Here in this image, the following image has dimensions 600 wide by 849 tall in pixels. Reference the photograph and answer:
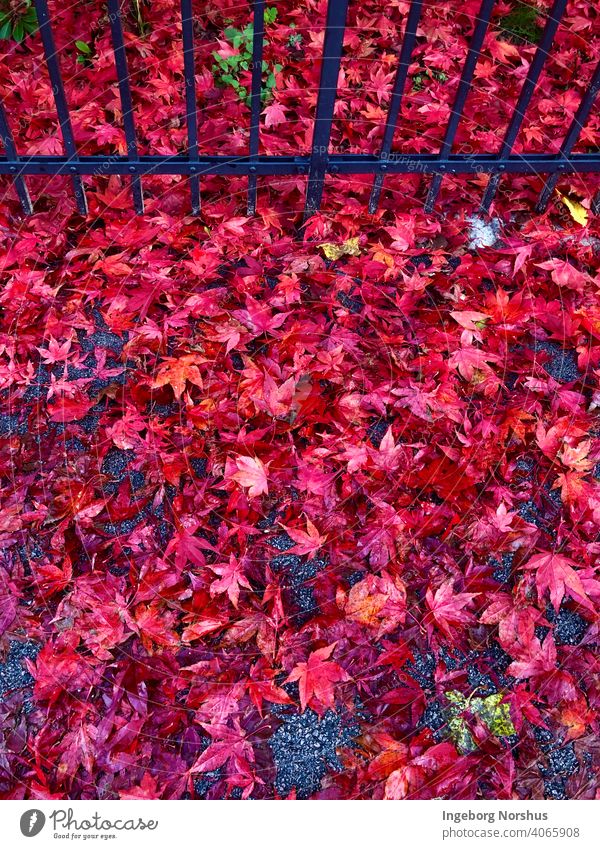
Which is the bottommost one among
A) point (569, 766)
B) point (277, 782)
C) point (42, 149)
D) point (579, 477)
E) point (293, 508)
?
point (277, 782)

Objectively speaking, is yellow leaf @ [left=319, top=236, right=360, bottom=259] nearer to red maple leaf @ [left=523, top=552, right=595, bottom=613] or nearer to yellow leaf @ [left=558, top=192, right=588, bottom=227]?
yellow leaf @ [left=558, top=192, right=588, bottom=227]

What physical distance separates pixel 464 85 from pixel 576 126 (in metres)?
0.62

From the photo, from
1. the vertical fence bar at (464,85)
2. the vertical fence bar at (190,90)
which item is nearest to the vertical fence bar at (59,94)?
the vertical fence bar at (190,90)

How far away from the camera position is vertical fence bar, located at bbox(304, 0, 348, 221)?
2.95m

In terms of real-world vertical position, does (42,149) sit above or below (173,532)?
above

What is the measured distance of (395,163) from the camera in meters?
3.32

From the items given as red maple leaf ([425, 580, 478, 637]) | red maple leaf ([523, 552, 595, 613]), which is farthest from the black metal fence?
red maple leaf ([425, 580, 478, 637])

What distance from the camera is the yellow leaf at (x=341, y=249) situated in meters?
3.44

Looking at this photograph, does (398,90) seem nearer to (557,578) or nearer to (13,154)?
(13,154)

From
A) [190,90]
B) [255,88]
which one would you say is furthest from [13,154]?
[255,88]

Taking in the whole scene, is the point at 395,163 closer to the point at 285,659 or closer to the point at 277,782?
the point at 285,659

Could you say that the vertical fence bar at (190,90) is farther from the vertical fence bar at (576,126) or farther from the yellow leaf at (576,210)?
the yellow leaf at (576,210)

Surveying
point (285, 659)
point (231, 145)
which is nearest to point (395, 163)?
point (231, 145)

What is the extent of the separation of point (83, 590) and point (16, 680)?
36 centimetres
